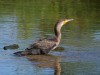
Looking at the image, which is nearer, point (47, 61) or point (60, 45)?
point (47, 61)

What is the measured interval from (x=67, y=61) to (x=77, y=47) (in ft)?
6.90

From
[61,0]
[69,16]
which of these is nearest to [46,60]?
[69,16]

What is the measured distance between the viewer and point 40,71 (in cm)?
1184

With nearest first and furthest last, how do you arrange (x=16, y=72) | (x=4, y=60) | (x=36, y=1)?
(x=16, y=72), (x=4, y=60), (x=36, y=1)

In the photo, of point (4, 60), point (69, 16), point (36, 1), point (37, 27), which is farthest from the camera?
point (36, 1)

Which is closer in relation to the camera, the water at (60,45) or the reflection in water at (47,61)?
the water at (60,45)

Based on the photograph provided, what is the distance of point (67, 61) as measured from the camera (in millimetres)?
13125

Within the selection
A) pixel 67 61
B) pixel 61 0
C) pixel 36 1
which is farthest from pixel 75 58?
pixel 61 0

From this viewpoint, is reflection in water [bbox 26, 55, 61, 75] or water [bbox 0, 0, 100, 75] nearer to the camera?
water [bbox 0, 0, 100, 75]

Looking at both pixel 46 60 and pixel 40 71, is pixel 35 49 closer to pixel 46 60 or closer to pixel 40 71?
pixel 46 60

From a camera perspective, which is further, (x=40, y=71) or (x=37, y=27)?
(x=37, y=27)

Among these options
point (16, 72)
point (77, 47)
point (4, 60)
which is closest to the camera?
point (16, 72)

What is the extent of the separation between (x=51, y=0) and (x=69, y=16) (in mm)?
13954

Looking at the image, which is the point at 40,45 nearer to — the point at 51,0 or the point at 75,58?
the point at 75,58
